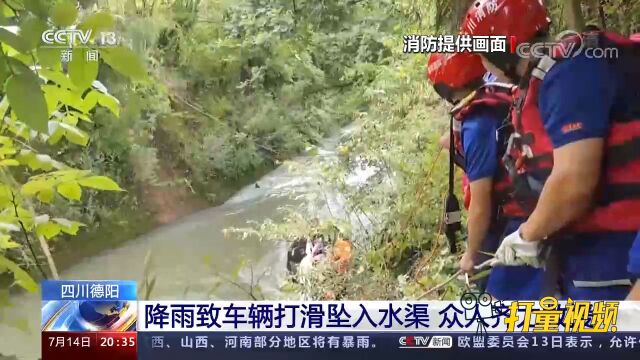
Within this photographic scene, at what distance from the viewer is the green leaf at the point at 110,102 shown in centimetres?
128

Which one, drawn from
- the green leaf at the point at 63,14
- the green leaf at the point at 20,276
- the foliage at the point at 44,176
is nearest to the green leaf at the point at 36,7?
the green leaf at the point at 63,14

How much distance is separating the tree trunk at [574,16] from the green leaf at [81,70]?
0.93 m

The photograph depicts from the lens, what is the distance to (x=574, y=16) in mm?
1270

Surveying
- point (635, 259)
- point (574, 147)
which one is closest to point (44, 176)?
point (574, 147)

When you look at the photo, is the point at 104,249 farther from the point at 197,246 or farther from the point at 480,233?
the point at 480,233

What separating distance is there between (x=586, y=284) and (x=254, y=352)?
2.37ft

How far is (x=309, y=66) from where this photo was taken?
135 cm

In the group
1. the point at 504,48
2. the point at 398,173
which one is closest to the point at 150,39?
the point at 398,173

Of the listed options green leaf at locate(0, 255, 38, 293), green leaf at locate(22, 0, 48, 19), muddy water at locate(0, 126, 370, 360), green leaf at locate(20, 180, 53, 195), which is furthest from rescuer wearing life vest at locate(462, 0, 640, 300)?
green leaf at locate(0, 255, 38, 293)

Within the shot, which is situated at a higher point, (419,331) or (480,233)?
(480,233)

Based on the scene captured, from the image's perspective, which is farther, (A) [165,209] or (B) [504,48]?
(A) [165,209]

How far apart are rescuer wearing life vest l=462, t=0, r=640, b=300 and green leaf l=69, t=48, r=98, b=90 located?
29.3 inches

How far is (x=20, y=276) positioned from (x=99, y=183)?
0.26m

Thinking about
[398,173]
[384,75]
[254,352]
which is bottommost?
[254,352]
